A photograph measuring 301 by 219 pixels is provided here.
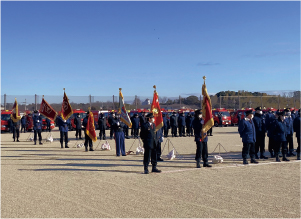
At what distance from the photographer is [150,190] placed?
8.12 metres

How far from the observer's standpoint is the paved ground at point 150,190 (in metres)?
6.38

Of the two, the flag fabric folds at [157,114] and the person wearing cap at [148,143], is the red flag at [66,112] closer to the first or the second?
the flag fabric folds at [157,114]

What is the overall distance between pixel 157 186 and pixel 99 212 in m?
2.48

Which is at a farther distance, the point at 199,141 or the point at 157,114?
the point at 157,114

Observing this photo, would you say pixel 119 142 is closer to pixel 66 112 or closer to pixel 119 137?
pixel 119 137

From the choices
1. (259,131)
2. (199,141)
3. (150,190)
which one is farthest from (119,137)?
(150,190)

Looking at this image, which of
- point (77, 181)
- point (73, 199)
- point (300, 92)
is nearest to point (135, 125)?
point (77, 181)

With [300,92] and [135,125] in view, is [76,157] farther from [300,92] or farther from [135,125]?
[300,92]

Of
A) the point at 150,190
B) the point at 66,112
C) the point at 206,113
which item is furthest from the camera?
the point at 66,112

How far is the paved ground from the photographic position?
638 cm

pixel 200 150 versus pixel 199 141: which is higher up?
pixel 199 141

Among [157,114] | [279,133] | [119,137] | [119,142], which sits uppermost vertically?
[157,114]

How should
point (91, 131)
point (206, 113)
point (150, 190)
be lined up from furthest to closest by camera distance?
point (91, 131), point (206, 113), point (150, 190)

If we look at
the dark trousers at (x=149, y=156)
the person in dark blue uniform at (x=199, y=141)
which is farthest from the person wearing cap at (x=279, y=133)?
the dark trousers at (x=149, y=156)
